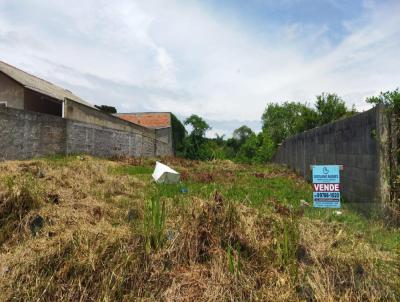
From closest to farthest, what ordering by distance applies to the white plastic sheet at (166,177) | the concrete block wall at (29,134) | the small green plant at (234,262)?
the small green plant at (234,262), the white plastic sheet at (166,177), the concrete block wall at (29,134)

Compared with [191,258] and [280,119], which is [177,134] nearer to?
[280,119]

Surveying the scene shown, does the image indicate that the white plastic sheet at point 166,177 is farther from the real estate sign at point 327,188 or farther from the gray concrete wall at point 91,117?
the gray concrete wall at point 91,117

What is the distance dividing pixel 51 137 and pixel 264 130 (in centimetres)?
2988

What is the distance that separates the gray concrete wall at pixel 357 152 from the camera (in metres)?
5.72

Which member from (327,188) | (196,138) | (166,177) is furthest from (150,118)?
(327,188)

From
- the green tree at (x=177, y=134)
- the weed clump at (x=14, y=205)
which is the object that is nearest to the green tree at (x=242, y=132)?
the green tree at (x=177, y=134)

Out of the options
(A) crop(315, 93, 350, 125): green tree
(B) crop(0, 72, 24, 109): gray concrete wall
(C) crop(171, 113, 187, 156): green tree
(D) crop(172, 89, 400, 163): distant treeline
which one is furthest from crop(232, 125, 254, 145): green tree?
(B) crop(0, 72, 24, 109): gray concrete wall

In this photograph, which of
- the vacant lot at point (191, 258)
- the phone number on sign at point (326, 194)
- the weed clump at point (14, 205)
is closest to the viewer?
the vacant lot at point (191, 258)

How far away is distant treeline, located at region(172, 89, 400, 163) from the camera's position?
25.3 metres

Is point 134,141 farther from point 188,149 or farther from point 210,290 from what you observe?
point 210,290

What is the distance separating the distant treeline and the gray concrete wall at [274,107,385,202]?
463mm

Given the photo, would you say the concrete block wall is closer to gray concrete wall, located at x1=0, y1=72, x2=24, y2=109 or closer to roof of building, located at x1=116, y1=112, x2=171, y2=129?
gray concrete wall, located at x1=0, y1=72, x2=24, y2=109

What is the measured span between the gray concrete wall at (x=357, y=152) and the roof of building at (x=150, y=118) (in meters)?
26.5

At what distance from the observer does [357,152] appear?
6785 millimetres
